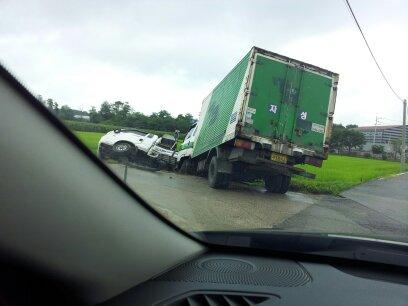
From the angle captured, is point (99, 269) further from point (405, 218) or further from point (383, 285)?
point (405, 218)

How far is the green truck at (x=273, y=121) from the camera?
11562mm

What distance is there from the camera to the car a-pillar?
38.9 ft

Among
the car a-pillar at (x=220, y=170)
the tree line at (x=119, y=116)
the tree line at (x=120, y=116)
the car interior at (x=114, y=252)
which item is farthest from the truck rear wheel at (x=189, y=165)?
the car interior at (x=114, y=252)

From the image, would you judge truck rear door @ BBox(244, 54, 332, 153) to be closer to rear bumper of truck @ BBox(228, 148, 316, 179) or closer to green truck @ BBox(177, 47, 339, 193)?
green truck @ BBox(177, 47, 339, 193)

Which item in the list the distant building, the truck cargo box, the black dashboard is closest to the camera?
the black dashboard

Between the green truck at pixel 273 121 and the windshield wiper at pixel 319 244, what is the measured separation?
876cm

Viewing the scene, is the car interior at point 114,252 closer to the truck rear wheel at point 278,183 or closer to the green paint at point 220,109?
the green paint at point 220,109

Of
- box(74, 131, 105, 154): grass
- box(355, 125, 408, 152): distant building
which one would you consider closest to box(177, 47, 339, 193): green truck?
box(74, 131, 105, 154): grass

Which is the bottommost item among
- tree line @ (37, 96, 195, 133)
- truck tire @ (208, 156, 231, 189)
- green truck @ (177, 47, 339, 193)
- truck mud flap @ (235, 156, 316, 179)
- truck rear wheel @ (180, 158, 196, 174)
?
truck tire @ (208, 156, 231, 189)

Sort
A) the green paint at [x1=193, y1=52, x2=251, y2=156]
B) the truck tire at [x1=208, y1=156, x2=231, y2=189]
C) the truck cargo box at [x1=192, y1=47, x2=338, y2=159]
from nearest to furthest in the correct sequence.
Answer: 1. the truck cargo box at [x1=192, y1=47, x2=338, y2=159]
2. the truck tire at [x1=208, y1=156, x2=231, y2=189]
3. the green paint at [x1=193, y1=52, x2=251, y2=156]

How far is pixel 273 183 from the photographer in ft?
41.9

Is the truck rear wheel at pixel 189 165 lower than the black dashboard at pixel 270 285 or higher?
higher

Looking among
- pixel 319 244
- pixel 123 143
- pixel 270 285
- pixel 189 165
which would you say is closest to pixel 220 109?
pixel 189 165

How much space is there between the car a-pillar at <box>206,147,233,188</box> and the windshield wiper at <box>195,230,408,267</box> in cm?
903
